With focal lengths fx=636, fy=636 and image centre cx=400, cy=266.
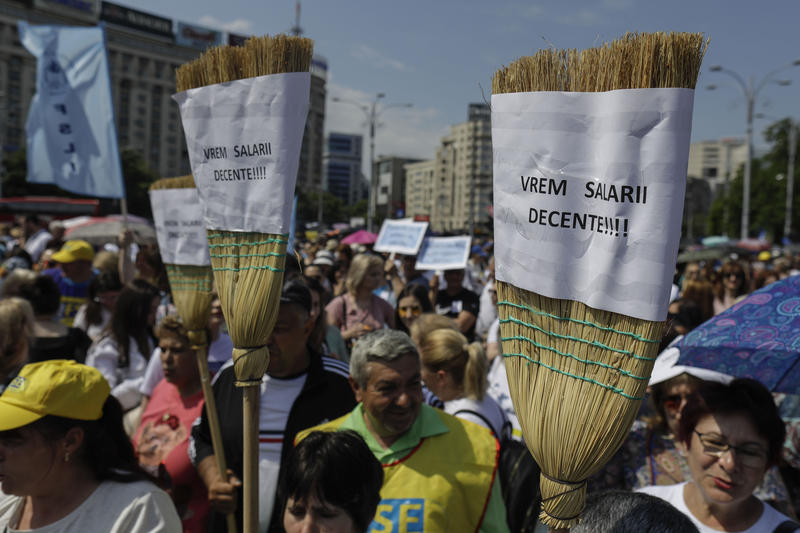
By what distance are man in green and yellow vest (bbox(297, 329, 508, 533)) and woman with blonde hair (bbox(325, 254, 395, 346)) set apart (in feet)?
10.2

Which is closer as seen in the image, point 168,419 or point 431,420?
point 431,420

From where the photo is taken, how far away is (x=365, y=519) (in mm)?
2068

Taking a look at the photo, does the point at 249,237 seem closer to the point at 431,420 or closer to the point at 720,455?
the point at 431,420

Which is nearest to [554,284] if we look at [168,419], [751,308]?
[751,308]

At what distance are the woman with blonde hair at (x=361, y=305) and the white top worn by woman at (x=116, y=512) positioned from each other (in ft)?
11.5

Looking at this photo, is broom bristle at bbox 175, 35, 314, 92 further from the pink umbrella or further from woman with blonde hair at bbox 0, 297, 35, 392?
the pink umbrella

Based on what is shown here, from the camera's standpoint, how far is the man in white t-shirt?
9.08 ft

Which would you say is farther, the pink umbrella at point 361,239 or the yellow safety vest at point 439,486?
the pink umbrella at point 361,239

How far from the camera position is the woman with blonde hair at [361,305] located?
5.77 m

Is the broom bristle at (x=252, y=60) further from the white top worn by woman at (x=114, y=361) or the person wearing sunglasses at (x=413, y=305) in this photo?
the person wearing sunglasses at (x=413, y=305)

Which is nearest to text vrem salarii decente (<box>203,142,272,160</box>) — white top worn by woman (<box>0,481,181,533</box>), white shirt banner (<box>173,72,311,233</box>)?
white shirt banner (<box>173,72,311,233</box>)

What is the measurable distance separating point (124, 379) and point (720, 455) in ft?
12.3

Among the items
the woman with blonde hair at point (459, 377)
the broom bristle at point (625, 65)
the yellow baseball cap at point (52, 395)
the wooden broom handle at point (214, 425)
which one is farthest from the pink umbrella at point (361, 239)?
the broom bristle at point (625, 65)

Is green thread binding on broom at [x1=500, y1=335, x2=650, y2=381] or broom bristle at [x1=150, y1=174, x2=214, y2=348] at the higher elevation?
green thread binding on broom at [x1=500, y1=335, x2=650, y2=381]
